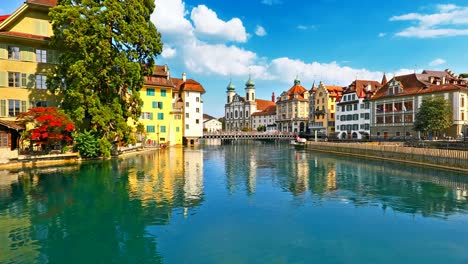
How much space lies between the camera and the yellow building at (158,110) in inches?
2584

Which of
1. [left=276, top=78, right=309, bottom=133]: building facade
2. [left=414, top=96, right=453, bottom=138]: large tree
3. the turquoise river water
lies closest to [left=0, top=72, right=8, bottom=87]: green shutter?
the turquoise river water

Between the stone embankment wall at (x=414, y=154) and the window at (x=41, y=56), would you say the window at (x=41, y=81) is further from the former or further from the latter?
the stone embankment wall at (x=414, y=154)

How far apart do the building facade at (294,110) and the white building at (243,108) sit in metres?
30.8

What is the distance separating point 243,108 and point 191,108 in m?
80.8

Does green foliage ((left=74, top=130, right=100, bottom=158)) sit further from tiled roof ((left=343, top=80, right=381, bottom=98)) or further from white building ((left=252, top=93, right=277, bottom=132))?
white building ((left=252, top=93, right=277, bottom=132))

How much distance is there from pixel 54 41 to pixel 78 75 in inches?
254

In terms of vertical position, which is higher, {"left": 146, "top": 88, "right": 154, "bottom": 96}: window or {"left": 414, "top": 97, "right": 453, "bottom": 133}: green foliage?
{"left": 146, "top": 88, "right": 154, "bottom": 96}: window

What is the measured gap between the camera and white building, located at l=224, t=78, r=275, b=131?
156750 millimetres

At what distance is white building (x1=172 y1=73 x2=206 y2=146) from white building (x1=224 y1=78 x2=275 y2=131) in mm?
71804

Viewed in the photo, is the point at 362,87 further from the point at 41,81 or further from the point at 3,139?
the point at 3,139

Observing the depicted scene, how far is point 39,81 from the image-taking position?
3912 centimetres

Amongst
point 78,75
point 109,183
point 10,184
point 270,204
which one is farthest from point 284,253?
point 78,75

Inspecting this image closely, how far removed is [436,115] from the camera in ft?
174

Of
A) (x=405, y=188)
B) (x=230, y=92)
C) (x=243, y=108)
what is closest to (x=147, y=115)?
(x=405, y=188)
